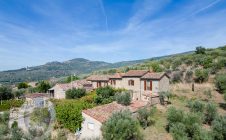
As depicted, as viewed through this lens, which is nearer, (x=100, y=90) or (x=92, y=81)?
(x=100, y=90)

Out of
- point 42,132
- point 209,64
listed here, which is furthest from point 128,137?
point 209,64

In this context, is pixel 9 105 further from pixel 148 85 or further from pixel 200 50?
pixel 200 50

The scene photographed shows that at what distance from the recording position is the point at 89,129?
21.4 m

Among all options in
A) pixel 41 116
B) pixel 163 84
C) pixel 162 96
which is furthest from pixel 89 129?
pixel 163 84

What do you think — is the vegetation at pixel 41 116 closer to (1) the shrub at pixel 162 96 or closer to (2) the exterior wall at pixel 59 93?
(2) the exterior wall at pixel 59 93

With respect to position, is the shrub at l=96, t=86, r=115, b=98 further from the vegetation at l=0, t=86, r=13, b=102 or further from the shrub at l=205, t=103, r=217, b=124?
the vegetation at l=0, t=86, r=13, b=102

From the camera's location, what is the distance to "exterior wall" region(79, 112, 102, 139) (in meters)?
20.0

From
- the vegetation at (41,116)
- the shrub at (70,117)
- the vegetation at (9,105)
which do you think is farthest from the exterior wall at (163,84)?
the vegetation at (9,105)

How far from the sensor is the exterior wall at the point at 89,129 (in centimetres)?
2004

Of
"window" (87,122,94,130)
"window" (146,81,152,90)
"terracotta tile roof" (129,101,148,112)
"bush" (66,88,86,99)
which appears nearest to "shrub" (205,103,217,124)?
"terracotta tile roof" (129,101,148,112)

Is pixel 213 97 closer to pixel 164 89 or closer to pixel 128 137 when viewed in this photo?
pixel 164 89

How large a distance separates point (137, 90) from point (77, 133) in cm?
1635

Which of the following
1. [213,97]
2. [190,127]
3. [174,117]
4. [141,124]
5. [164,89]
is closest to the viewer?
[190,127]

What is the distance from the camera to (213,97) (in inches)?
1268
